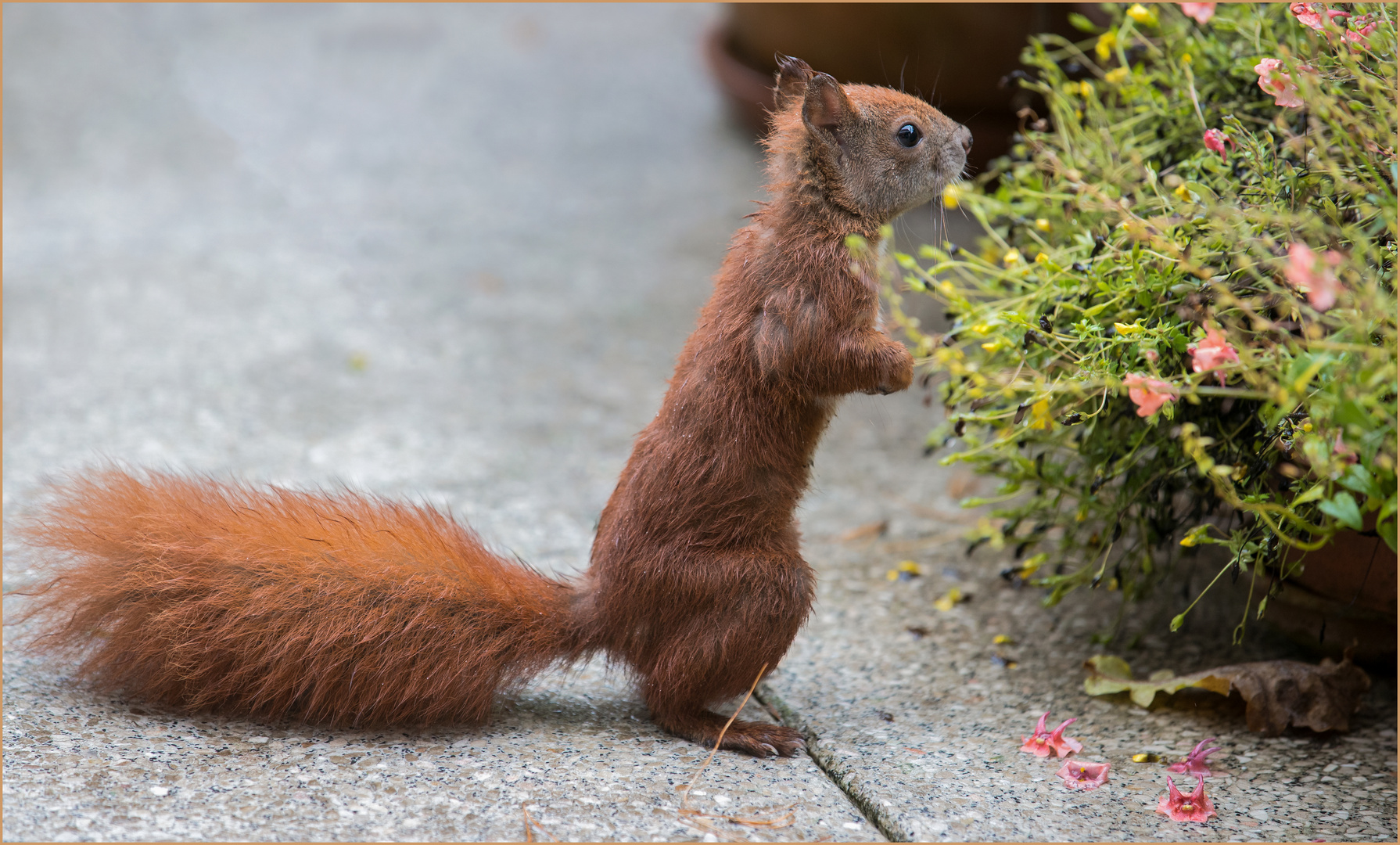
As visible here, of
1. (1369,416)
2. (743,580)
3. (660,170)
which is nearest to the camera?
(1369,416)

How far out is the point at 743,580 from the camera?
212 centimetres

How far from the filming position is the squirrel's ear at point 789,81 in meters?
2.38

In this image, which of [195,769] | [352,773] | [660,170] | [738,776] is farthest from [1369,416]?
[660,170]

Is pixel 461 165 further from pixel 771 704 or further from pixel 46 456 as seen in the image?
pixel 771 704

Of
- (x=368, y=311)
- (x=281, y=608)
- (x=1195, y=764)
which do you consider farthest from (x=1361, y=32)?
(x=368, y=311)

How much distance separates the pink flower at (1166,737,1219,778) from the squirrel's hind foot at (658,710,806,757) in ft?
2.36

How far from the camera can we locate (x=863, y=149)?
7.43 ft

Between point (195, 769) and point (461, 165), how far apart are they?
14.4 feet

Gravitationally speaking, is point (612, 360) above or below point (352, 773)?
above

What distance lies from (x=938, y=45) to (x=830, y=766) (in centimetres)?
332

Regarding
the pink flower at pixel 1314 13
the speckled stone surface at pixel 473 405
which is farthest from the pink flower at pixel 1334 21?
A: the speckled stone surface at pixel 473 405

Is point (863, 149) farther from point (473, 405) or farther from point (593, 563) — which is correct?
point (473, 405)

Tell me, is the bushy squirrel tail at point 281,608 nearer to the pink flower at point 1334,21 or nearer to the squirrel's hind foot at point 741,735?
the squirrel's hind foot at point 741,735

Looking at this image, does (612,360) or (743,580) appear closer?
(743,580)
